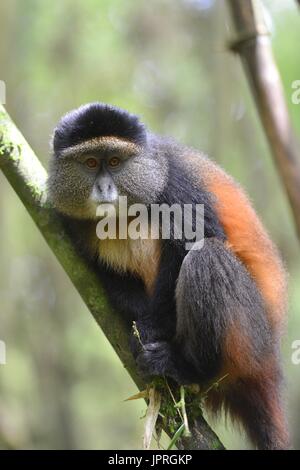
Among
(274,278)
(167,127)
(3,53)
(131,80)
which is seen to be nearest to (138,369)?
(274,278)

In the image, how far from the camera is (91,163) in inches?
239

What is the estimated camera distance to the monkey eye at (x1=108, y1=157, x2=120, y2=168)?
19.9 ft

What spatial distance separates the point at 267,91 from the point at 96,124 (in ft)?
6.99

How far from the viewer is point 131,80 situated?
61.1ft

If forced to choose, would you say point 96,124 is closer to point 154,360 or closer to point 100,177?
Answer: point 100,177

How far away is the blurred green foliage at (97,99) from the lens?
15.0 meters

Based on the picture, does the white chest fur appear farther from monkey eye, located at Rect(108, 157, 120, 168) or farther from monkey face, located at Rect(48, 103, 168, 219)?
monkey eye, located at Rect(108, 157, 120, 168)

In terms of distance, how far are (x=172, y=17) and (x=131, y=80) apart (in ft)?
7.46

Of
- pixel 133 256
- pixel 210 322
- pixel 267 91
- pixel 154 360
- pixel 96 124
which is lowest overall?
pixel 154 360

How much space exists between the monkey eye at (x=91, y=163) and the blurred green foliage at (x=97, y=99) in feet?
24.7
